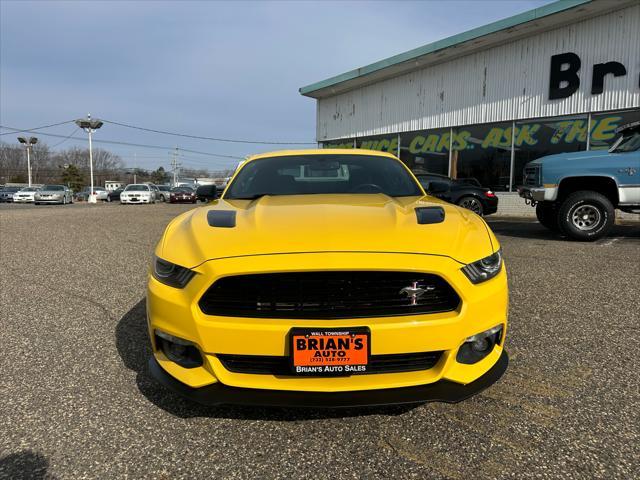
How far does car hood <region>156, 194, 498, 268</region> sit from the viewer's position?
1.93 metres

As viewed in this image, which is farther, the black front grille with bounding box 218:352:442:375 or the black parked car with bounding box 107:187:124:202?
the black parked car with bounding box 107:187:124:202

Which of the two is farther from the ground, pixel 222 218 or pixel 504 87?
pixel 504 87

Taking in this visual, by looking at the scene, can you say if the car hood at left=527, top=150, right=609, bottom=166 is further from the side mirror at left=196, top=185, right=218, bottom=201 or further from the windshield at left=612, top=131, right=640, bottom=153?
the side mirror at left=196, top=185, right=218, bottom=201

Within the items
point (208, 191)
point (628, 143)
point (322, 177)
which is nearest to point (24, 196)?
point (208, 191)

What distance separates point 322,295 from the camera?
184 cm

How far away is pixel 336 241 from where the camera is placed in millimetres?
1936

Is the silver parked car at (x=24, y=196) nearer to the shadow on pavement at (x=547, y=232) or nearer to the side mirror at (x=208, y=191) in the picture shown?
the shadow on pavement at (x=547, y=232)

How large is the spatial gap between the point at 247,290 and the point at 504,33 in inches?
571

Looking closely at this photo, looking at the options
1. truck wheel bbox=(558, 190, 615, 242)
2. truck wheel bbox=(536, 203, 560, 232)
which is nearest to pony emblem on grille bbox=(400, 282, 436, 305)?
truck wheel bbox=(558, 190, 615, 242)

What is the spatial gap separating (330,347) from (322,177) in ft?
6.71

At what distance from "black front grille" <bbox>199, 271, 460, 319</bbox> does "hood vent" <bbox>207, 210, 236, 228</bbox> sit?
460 millimetres

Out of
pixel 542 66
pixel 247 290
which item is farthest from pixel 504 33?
pixel 247 290

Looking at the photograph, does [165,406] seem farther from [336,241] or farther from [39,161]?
[39,161]

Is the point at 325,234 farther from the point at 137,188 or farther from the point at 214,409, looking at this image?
the point at 137,188
